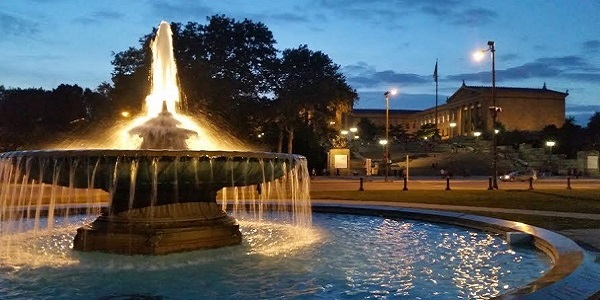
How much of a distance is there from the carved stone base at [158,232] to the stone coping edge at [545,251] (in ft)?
18.5

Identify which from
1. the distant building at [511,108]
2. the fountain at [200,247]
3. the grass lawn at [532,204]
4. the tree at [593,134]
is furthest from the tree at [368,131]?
the fountain at [200,247]

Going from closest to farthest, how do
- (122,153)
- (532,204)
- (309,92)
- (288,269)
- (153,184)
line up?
1. (288,269)
2. (122,153)
3. (153,184)
4. (532,204)
5. (309,92)

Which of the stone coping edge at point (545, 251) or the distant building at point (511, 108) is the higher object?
the distant building at point (511, 108)

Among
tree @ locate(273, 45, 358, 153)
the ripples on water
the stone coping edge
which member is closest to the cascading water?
the ripples on water

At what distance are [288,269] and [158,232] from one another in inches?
106

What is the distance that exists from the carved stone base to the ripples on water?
29 cm

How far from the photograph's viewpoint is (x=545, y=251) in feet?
34.2

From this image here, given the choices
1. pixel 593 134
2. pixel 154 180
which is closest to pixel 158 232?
pixel 154 180

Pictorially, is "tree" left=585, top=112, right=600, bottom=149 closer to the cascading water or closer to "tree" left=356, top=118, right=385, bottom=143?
"tree" left=356, top=118, right=385, bottom=143

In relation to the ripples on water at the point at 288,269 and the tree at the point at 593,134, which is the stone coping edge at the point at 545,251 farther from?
the tree at the point at 593,134

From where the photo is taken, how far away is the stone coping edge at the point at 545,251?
6363 mm

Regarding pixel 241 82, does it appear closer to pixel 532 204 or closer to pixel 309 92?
pixel 309 92

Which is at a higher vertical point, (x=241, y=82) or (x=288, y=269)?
(x=241, y=82)

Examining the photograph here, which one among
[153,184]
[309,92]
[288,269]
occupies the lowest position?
[288,269]
